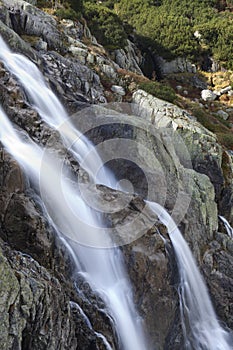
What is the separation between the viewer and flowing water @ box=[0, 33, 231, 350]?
8602 mm

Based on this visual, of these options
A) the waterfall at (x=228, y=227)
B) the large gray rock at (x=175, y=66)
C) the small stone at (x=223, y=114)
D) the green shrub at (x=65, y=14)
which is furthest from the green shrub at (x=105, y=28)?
the waterfall at (x=228, y=227)

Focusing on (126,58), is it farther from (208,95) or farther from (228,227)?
(228,227)

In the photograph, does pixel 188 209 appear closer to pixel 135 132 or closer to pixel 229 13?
pixel 135 132

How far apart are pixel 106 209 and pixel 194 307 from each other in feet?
12.6

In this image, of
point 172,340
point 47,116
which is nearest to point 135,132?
point 47,116

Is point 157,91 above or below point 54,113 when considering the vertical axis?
above

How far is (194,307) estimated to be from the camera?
10898 mm

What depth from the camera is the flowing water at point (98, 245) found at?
8.60 m

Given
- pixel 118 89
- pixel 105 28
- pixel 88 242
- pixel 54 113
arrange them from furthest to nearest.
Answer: pixel 105 28 < pixel 118 89 < pixel 54 113 < pixel 88 242

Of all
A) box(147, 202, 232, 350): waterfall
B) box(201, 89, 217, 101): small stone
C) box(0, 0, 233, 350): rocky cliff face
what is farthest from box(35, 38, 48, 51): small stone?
box(201, 89, 217, 101): small stone

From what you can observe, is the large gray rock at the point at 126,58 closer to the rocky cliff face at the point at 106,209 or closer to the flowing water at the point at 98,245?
the rocky cliff face at the point at 106,209

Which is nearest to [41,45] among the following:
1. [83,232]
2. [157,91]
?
[157,91]

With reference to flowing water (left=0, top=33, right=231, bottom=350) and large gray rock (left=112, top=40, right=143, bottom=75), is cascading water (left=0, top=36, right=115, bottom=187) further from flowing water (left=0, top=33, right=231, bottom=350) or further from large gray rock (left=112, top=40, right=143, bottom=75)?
large gray rock (left=112, top=40, right=143, bottom=75)

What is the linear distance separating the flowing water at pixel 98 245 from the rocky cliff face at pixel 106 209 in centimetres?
35
